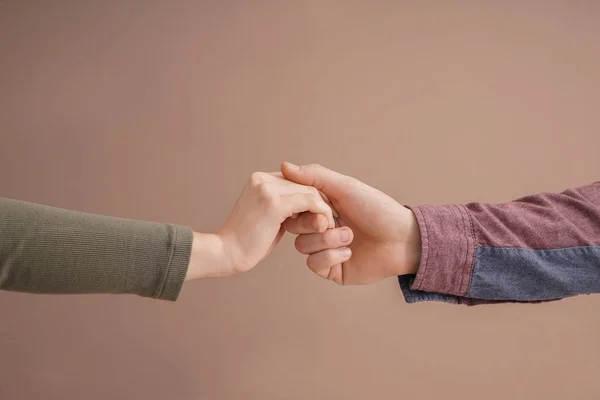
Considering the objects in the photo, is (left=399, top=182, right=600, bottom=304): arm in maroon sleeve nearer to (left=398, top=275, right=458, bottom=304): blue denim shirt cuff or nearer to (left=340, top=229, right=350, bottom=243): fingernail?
(left=398, top=275, right=458, bottom=304): blue denim shirt cuff

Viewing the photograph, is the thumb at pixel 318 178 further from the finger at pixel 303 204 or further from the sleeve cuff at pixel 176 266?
the sleeve cuff at pixel 176 266

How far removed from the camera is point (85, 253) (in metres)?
0.69

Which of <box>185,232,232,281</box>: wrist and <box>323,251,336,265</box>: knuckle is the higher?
<box>185,232,232,281</box>: wrist

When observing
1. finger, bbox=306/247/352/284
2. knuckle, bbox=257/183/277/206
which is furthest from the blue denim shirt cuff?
knuckle, bbox=257/183/277/206

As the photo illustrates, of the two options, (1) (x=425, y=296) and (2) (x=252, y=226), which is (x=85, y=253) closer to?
(2) (x=252, y=226)

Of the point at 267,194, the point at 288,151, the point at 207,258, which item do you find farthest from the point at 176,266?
the point at 288,151

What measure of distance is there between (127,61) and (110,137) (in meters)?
0.27

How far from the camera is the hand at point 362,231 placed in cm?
97

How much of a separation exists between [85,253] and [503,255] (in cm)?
67

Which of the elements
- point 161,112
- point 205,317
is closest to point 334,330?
point 205,317

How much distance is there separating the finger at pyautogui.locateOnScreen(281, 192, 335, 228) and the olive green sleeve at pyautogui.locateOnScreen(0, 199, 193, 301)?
0.20 metres

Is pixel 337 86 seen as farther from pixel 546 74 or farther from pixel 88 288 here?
pixel 88 288

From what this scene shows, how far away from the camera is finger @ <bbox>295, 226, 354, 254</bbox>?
98cm

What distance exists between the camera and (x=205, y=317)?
1.79 meters
